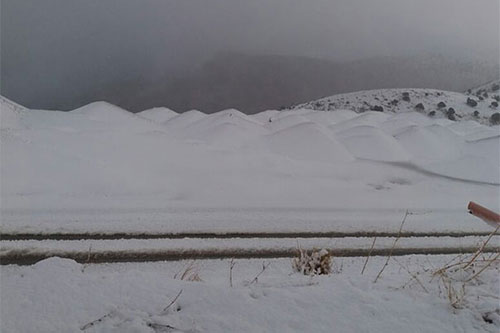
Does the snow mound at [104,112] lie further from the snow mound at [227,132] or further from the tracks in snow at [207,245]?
the tracks in snow at [207,245]

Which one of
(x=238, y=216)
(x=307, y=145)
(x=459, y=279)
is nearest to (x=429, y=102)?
(x=307, y=145)

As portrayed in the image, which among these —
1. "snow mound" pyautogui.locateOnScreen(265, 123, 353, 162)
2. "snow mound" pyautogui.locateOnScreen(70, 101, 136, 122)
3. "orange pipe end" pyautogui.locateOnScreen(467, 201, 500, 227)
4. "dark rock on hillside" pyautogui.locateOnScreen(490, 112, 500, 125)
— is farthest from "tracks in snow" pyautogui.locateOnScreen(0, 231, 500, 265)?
"dark rock on hillside" pyautogui.locateOnScreen(490, 112, 500, 125)

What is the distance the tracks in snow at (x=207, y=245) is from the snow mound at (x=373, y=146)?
12571 millimetres

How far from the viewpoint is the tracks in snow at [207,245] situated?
6.71 meters

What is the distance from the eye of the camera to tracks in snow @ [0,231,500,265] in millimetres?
6715

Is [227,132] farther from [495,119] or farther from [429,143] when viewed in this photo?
[495,119]

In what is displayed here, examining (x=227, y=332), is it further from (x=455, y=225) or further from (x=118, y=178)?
(x=118, y=178)

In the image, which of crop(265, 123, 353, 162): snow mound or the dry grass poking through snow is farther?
crop(265, 123, 353, 162): snow mound

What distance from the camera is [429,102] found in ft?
170

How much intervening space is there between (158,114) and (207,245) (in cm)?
3493

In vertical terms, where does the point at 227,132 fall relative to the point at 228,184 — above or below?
above

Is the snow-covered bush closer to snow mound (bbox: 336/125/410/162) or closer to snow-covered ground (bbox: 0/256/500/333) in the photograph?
snow-covered ground (bbox: 0/256/500/333)

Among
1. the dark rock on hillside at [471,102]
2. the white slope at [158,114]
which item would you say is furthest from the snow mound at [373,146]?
the dark rock on hillside at [471,102]

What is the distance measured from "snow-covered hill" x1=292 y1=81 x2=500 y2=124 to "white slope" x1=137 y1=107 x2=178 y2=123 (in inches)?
1035
